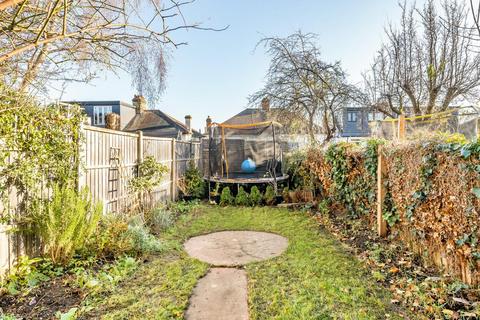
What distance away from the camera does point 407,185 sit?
139 inches

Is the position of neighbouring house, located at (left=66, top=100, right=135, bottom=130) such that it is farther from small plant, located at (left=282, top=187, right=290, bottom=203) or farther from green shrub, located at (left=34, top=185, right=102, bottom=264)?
green shrub, located at (left=34, top=185, right=102, bottom=264)

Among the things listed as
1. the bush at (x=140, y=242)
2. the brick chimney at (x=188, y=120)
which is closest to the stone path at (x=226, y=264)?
the bush at (x=140, y=242)

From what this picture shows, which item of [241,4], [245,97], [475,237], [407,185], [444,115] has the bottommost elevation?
[475,237]

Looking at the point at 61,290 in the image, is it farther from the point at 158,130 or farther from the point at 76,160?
the point at 158,130

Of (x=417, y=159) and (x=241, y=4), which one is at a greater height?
Result: (x=241, y=4)

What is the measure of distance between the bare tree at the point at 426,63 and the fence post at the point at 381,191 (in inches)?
204

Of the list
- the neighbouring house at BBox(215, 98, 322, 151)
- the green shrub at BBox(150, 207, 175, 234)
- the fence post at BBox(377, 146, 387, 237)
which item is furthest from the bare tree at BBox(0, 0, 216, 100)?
the neighbouring house at BBox(215, 98, 322, 151)

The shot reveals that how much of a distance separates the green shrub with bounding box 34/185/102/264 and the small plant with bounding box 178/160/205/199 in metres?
4.93

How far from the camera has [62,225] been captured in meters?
3.19

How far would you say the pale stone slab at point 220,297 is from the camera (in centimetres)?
247

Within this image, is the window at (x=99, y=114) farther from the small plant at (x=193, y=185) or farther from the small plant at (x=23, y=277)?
the small plant at (x=23, y=277)

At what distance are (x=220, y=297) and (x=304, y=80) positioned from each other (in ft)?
25.4

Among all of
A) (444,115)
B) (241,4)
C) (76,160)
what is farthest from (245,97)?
(76,160)

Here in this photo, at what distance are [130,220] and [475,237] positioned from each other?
473 centimetres
